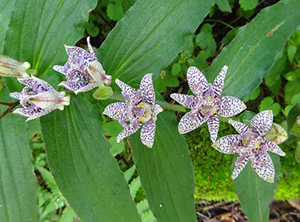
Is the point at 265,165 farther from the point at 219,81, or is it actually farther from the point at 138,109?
the point at 138,109

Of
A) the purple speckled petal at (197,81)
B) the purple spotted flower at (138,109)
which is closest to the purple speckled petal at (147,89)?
the purple spotted flower at (138,109)

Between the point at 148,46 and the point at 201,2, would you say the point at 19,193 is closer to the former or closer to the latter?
the point at 148,46

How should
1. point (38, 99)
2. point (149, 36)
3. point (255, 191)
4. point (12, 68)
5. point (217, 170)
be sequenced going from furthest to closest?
point (217, 170) < point (255, 191) < point (149, 36) < point (12, 68) < point (38, 99)

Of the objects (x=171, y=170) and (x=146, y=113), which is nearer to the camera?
(x=146, y=113)

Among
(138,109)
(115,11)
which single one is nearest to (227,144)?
(138,109)

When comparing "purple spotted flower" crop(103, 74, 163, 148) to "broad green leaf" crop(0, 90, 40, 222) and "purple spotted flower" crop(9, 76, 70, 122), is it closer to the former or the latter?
"purple spotted flower" crop(9, 76, 70, 122)

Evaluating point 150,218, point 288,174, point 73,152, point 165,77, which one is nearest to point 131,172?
point 150,218

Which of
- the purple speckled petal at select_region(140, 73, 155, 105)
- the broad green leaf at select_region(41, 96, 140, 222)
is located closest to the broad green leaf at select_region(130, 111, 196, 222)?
the broad green leaf at select_region(41, 96, 140, 222)

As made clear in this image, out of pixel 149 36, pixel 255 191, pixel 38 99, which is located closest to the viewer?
pixel 38 99

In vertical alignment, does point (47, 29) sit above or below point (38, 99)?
above

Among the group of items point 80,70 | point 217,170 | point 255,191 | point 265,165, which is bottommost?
point 217,170
